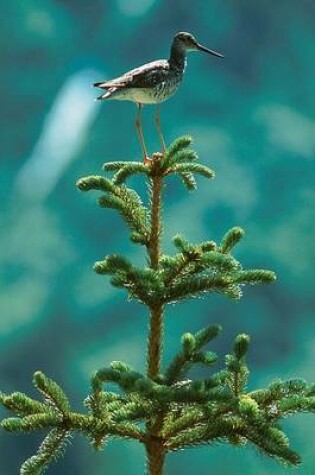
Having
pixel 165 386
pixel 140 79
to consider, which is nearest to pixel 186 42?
pixel 140 79

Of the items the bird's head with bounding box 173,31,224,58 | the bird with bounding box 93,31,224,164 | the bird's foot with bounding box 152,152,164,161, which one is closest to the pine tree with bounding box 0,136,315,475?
the bird's foot with bounding box 152,152,164,161

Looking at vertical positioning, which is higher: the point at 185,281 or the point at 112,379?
the point at 185,281

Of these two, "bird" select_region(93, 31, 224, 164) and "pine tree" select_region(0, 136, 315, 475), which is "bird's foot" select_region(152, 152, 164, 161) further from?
"bird" select_region(93, 31, 224, 164)

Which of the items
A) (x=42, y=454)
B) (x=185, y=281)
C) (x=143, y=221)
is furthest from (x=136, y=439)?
(x=143, y=221)

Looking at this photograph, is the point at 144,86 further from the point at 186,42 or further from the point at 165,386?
the point at 165,386

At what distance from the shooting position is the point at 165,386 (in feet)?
7.95

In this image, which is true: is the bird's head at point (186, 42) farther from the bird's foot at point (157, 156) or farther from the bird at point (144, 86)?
the bird's foot at point (157, 156)

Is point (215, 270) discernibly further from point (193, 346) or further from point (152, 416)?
point (152, 416)

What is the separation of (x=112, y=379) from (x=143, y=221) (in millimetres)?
668

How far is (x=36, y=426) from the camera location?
7.94 feet

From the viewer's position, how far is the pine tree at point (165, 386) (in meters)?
2.43

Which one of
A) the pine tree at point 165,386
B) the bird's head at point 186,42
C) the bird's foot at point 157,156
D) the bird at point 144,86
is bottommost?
the pine tree at point 165,386

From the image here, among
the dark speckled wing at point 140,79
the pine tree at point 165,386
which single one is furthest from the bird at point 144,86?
the pine tree at point 165,386

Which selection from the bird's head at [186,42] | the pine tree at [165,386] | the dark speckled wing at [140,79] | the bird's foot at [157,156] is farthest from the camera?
the bird's head at [186,42]
